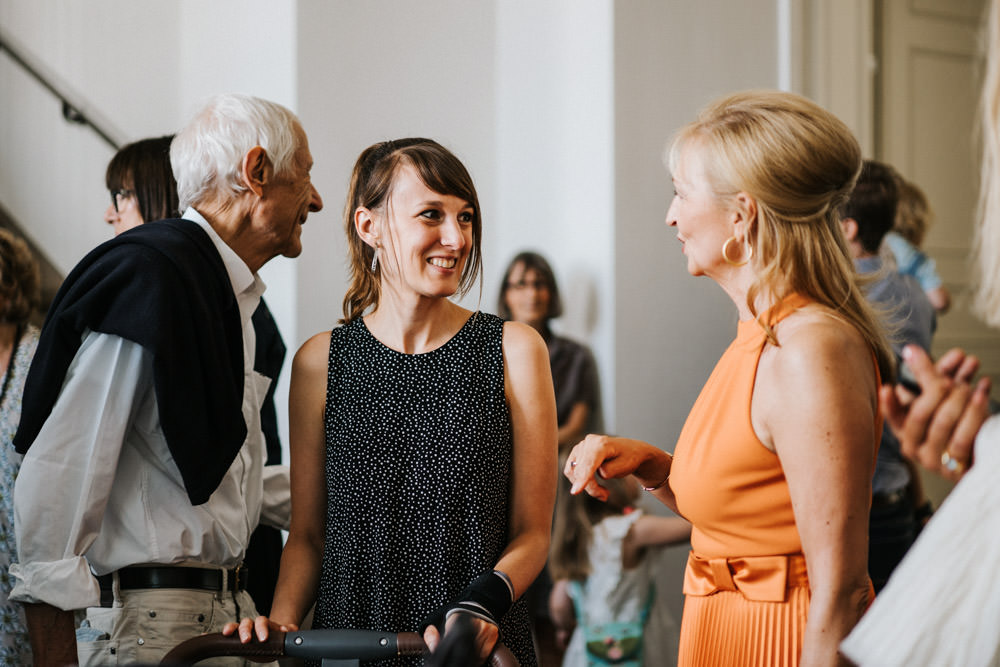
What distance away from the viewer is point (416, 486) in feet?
4.89

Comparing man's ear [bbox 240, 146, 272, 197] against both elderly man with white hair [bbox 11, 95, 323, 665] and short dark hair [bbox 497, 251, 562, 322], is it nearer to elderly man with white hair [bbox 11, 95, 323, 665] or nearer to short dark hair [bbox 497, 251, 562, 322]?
elderly man with white hair [bbox 11, 95, 323, 665]

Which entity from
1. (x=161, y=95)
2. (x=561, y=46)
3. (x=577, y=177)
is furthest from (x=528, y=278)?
(x=161, y=95)

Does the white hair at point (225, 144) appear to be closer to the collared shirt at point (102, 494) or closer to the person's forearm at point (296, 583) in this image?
the collared shirt at point (102, 494)

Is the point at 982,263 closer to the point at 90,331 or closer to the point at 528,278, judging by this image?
the point at 90,331

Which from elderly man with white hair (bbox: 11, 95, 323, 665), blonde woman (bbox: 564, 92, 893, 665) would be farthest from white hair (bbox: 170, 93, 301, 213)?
blonde woman (bbox: 564, 92, 893, 665)

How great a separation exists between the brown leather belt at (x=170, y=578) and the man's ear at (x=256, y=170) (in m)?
0.65

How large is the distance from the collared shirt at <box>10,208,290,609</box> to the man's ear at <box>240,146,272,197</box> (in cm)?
38

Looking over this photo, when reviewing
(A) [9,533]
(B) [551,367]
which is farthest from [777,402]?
(B) [551,367]

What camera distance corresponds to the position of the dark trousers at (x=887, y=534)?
263 cm

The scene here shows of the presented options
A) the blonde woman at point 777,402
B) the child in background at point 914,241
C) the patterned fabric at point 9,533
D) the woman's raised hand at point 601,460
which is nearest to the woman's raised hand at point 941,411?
the blonde woman at point 777,402

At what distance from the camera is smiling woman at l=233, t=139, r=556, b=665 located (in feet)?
4.84

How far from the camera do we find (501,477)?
150 cm

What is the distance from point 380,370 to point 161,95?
2.77 metres

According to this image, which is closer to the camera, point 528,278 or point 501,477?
point 501,477
